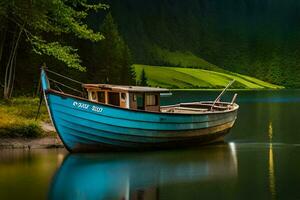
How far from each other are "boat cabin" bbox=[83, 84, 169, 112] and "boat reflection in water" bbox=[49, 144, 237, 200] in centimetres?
295

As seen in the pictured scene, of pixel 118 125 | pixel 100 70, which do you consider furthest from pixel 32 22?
pixel 100 70

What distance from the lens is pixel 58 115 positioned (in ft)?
105

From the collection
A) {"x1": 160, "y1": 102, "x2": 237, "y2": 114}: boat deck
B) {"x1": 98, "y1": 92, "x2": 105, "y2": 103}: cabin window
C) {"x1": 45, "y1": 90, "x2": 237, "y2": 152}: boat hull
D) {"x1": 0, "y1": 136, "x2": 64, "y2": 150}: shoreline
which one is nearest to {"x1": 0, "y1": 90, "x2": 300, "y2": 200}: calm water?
{"x1": 45, "y1": 90, "x2": 237, "y2": 152}: boat hull

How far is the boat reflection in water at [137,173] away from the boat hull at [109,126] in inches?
28.8

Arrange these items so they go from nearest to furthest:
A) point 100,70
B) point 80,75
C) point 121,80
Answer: point 80,75 → point 100,70 → point 121,80

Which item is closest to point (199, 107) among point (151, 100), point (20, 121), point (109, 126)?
point (151, 100)

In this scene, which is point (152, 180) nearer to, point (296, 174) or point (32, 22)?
point (296, 174)

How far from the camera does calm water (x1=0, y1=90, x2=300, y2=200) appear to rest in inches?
919

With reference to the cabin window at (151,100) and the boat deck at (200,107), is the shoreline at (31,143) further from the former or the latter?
the boat deck at (200,107)

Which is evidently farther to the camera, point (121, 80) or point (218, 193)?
point (121, 80)

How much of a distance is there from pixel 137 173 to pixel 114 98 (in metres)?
7.90

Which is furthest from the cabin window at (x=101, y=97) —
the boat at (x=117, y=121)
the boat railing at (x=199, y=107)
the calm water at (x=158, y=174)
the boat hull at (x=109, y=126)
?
the boat railing at (x=199, y=107)

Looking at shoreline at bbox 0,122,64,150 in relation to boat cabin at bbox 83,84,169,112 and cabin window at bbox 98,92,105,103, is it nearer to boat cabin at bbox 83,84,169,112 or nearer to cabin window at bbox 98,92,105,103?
boat cabin at bbox 83,84,169,112

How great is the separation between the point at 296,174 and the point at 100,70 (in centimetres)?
7398
